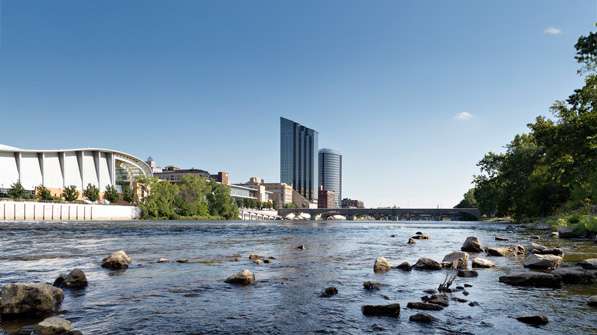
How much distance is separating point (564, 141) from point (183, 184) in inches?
6417

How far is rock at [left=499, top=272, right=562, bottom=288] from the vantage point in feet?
49.7

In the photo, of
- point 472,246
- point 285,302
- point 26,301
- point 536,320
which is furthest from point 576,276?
point 26,301

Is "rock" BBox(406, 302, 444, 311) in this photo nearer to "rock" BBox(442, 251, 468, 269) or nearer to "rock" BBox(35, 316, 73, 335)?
"rock" BBox(35, 316, 73, 335)

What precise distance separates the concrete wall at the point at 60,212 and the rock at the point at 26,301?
138 m

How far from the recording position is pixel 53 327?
29.6 feet

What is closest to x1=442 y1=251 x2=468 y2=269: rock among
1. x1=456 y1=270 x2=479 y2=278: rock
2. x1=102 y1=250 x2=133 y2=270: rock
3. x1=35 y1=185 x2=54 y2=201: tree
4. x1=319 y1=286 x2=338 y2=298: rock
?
→ x1=456 y1=270 x2=479 y2=278: rock

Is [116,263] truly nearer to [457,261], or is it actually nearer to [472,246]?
[457,261]

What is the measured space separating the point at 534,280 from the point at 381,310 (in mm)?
7625

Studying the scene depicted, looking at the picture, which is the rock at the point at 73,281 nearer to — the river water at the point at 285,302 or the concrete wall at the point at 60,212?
the river water at the point at 285,302

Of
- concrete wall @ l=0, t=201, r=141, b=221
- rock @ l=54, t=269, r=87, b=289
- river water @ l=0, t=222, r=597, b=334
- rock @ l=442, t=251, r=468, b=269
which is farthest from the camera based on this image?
concrete wall @ l=0, t=201, r=141, b=221

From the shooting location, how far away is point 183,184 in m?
191

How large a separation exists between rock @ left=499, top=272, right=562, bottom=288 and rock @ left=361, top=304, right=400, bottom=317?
703cm

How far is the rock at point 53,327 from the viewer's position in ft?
29.2

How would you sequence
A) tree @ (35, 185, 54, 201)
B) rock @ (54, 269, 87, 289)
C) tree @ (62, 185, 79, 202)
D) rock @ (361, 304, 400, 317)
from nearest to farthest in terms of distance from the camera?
rock @ (361, 304, 400, 317), rock @ (54, 269, 87, 289), tree @ (35, 185, 54, 201), tree @ (62, 185, 79, 202)
